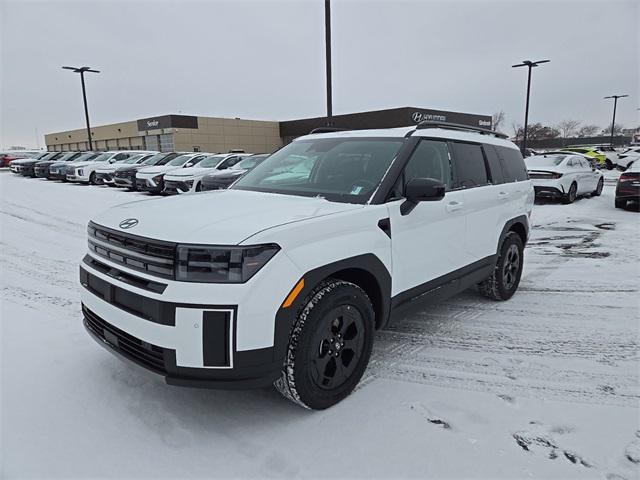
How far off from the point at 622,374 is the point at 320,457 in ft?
8.45

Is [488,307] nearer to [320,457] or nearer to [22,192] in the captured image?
[320,457]

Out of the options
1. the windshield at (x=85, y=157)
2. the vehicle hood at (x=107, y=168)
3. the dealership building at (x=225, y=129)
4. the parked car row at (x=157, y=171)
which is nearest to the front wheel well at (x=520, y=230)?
the parked car row at (x=157, y=171)

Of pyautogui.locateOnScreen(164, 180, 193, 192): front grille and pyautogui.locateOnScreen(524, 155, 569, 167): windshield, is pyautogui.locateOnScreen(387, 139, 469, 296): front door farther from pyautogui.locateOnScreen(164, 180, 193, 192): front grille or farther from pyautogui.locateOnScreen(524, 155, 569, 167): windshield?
pyautogui.locateOnScreen(524, 155, 569, 167): windshield

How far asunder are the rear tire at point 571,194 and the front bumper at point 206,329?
13295mm

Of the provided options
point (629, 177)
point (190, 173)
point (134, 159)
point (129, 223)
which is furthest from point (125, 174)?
point (629, 177)

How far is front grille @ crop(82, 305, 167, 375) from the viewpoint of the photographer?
2479 millimetres

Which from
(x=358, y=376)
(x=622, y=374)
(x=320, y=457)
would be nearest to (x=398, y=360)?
(x=358, y=376)

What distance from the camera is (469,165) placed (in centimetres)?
436

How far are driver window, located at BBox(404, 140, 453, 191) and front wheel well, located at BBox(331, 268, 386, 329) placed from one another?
31.9 inches

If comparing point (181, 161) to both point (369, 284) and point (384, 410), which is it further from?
point (384, 410)

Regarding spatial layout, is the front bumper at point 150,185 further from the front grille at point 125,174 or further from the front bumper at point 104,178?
the front bumper at point 104,178

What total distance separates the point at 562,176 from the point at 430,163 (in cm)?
1120

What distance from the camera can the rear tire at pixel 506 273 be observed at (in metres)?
4.96

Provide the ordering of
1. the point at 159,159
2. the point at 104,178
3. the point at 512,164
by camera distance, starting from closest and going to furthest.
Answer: the point at 512,164 < the point at 104,178 < the point at 159,159
